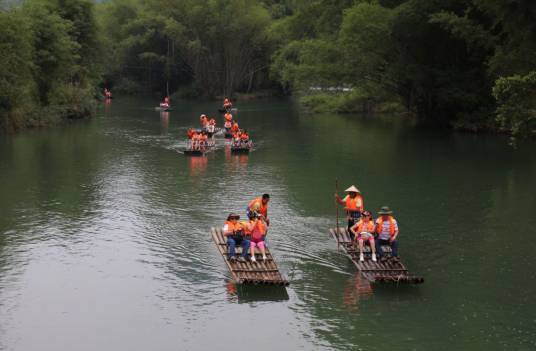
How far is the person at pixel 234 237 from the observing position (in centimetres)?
1973

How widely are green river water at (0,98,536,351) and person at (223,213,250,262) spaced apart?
84 centimetres

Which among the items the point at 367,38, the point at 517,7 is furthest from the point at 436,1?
the point at 517,7

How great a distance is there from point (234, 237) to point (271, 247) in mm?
2982

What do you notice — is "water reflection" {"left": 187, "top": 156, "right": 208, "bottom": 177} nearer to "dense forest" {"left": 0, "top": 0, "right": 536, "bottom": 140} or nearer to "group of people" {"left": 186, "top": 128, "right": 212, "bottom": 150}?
"group of people" {"left": 186, "top": 128, "right": 212, "bottom": 150}

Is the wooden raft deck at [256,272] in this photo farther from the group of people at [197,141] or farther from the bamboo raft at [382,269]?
the group of people at [197,141]

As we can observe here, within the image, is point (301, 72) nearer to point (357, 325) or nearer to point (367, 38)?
point (367, 38)

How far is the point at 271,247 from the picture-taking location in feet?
75.3

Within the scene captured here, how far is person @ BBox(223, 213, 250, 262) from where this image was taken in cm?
1973

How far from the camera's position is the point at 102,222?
26312mm

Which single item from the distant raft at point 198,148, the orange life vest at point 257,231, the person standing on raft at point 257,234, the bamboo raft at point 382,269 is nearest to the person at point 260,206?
the person standing on raft at point 257,234

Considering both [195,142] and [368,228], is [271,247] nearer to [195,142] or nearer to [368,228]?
[368,228]

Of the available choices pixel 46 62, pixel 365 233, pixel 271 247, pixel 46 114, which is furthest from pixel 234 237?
pixel 46 62

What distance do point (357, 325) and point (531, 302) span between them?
181 inches

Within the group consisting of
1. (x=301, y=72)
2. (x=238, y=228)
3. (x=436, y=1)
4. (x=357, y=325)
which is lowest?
(x=357, y=325)
